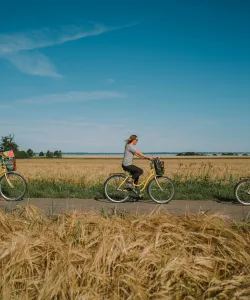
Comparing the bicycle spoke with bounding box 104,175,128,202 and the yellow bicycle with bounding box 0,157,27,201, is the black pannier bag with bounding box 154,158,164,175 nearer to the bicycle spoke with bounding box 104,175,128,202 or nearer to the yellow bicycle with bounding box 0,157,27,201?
the bicycle spoke with bounding box 104,175,128,202

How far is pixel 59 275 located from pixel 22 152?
275 ft

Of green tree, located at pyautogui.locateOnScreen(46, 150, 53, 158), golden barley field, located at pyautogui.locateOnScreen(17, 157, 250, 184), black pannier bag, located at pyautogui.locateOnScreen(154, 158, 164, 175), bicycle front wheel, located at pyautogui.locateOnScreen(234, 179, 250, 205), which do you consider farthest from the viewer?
green tree, located at pyautogui.locateOnScreen(46, 150, 53, 158)

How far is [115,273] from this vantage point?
3.10 m

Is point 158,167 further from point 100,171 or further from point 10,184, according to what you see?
point 100,171

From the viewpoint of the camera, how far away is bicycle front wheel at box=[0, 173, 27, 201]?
31.4 feet

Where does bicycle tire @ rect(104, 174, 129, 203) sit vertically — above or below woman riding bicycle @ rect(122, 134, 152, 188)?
below

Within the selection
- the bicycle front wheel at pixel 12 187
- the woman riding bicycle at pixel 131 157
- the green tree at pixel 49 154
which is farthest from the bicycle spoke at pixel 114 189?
the green tree at pixel 49 154

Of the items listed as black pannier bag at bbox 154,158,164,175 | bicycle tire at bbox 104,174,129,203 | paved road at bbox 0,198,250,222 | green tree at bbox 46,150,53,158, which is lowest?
paved road at bbox 0,198,250,222

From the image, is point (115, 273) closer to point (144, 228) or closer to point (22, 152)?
point (144, 228)

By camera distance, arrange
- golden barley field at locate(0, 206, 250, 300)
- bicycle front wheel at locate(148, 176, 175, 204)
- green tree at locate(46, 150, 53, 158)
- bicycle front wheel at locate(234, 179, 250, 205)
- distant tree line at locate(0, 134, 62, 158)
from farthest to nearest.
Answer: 1. green tree at locate(46, 150, 53, 158)
2. distant tree line at locate(0, 134, 62, 158)
3. bicycle front wheel at locate(148, 176, 175, 204)
4. bicycle front wheel at locate(234, 179, 250, 205)
5. golden barley field at locate(0, 206, 250, 300)

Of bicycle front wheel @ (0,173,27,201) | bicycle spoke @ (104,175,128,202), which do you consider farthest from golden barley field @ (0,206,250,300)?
bicycle front wheel @ (0,173,27,201)

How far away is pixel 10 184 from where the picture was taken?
9562 mm

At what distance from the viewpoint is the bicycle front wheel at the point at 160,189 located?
916cm

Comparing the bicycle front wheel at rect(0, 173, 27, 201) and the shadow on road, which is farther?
the bicycle front wheel at rect(0, 173, 27, 201)
